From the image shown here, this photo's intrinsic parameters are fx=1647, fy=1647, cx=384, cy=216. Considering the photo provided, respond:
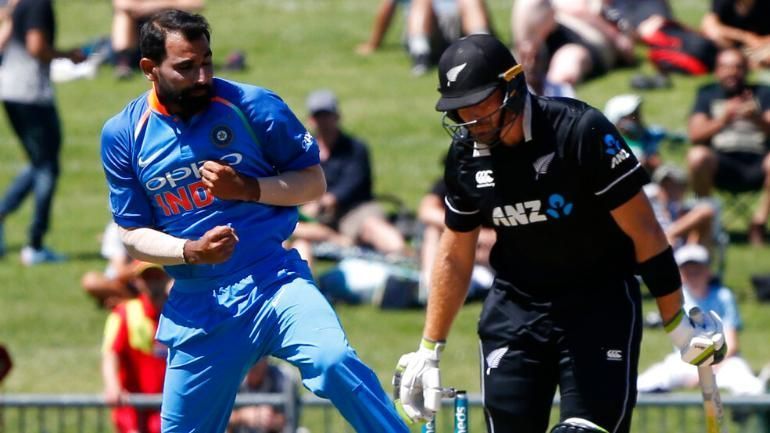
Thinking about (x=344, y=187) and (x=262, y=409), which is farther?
(x=344, y=187)

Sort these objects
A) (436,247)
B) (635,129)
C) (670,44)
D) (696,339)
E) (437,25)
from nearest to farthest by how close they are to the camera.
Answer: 1. (696,339)
2. (635,129)
3. (436,247)
4. (670,44)
5. (437,25)

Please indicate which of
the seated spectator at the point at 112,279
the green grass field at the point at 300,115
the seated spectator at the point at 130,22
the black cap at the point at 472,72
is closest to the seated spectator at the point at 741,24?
the green grass field at the point at 300,115

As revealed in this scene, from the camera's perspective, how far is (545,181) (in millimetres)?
6297

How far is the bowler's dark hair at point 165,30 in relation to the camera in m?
6.21

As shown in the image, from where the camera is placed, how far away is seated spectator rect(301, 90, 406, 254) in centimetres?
1334

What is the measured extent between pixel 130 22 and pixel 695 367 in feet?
32.0

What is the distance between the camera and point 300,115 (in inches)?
677

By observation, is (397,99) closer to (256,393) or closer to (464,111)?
(256,393)

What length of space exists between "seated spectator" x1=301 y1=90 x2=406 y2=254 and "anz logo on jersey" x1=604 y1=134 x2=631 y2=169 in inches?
279

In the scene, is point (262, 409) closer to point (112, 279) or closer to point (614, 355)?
point (112, 279)

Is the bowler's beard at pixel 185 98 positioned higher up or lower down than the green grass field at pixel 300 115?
higher up

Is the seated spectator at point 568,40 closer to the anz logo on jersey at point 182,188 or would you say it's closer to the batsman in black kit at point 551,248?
the batsman in black kit at point 551,248

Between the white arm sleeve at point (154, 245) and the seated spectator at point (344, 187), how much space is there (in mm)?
6865

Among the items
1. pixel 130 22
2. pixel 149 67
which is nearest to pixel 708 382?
pixel 149 67
